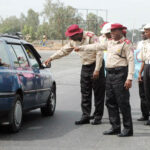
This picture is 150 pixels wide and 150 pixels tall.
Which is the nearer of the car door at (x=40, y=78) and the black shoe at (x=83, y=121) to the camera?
the black shoe at (x=83, y=121)

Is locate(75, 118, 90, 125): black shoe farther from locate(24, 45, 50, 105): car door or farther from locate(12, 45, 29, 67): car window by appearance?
locate(12, 45, 29, 67): car window

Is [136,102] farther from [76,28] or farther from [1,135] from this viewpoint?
[1,135]

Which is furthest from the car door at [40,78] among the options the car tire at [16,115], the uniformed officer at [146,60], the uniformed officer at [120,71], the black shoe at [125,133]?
the black shoe at [125,133]

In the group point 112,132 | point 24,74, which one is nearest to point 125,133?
point 112,132

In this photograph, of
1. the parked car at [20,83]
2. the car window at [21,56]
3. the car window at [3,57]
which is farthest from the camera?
the car window at [21,56]

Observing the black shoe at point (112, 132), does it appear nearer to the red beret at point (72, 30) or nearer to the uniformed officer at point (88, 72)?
the uniformed officer at point (88, 72)

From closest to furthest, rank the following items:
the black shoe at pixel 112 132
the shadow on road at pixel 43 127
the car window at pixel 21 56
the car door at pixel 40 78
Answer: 1. the shadow on road at pixel 43 127
2. the black shoe at pixel 112 132
3. the car window at pixel 21 56
4. the car door at pixel 40 78

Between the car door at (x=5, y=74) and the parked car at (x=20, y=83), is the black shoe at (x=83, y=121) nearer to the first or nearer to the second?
the parked car at (x=20, y=83)

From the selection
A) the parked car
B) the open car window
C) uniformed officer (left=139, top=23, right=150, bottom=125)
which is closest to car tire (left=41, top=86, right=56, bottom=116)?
the parked car

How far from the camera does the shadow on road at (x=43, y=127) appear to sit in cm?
801

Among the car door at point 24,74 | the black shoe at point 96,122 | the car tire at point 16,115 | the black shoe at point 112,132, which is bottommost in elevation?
the black shoe at point 96,122

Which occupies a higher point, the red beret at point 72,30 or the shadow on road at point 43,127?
the red beret at point 72,30

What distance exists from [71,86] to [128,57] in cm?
1069

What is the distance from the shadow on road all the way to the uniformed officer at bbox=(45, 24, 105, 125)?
45 centimetres
